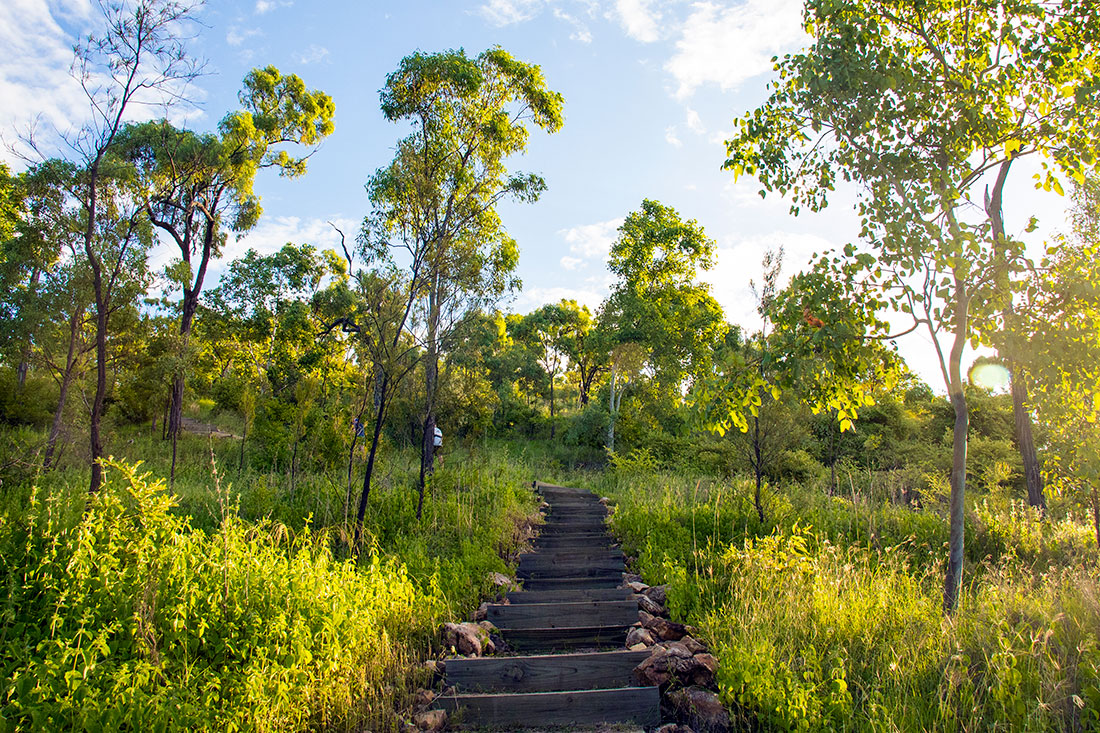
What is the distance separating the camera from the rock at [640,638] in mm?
5088

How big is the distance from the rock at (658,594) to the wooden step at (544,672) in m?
1.57

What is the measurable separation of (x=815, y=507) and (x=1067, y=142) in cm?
689

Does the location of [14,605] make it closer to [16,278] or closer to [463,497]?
[463,497]

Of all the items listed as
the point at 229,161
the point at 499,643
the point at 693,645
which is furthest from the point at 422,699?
the point at 229,161

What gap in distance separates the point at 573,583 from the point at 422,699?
331 cm

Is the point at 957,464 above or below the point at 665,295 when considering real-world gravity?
below

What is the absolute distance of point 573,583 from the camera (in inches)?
284

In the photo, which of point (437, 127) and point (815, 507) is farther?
point (437, 127)

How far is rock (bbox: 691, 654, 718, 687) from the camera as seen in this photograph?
4227 mm

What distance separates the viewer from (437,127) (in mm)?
11734

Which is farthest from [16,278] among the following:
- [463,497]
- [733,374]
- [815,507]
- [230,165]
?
[815,507]

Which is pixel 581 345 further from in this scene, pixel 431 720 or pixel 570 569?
pixel 431 720

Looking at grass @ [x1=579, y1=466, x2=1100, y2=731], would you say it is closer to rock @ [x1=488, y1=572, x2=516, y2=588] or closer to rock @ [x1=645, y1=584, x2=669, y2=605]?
rock @ [x1=645, y1=584, x2=669, y2=605]

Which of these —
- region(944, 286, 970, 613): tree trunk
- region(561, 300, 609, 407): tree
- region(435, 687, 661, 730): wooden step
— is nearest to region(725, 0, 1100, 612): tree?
region(944, 286, 970, 613): tree trunk
